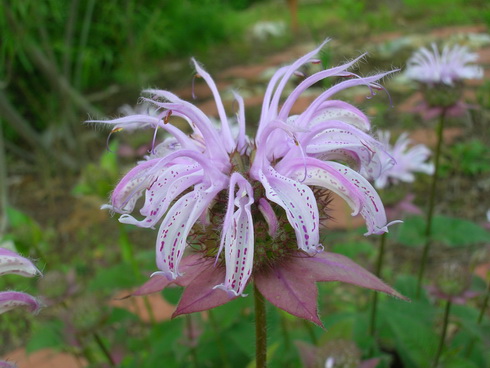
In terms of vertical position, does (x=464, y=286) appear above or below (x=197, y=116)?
below

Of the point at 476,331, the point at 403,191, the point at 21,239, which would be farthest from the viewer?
the point at 403,191

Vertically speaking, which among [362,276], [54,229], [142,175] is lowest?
[54,229]

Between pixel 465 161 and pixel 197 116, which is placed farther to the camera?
pixel 465 161

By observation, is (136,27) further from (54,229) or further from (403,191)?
(403,191)

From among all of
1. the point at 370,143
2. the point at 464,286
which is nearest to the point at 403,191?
the point at 464,286

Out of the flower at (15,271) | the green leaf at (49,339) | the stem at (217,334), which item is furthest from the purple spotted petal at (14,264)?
the green leaf at (49,339)

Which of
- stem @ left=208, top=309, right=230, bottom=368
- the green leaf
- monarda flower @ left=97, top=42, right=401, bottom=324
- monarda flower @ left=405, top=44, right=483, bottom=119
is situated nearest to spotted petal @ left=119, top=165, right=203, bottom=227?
monarda flower @ left=97, top=42, right=401, bottom=324

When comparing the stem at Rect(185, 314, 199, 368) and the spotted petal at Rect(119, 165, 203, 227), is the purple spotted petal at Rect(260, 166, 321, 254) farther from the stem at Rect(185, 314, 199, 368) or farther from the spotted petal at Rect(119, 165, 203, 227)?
the stem at Rect(185, 314, 199, 368)

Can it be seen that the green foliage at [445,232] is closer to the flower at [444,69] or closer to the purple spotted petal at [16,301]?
the flower at [444,69]
